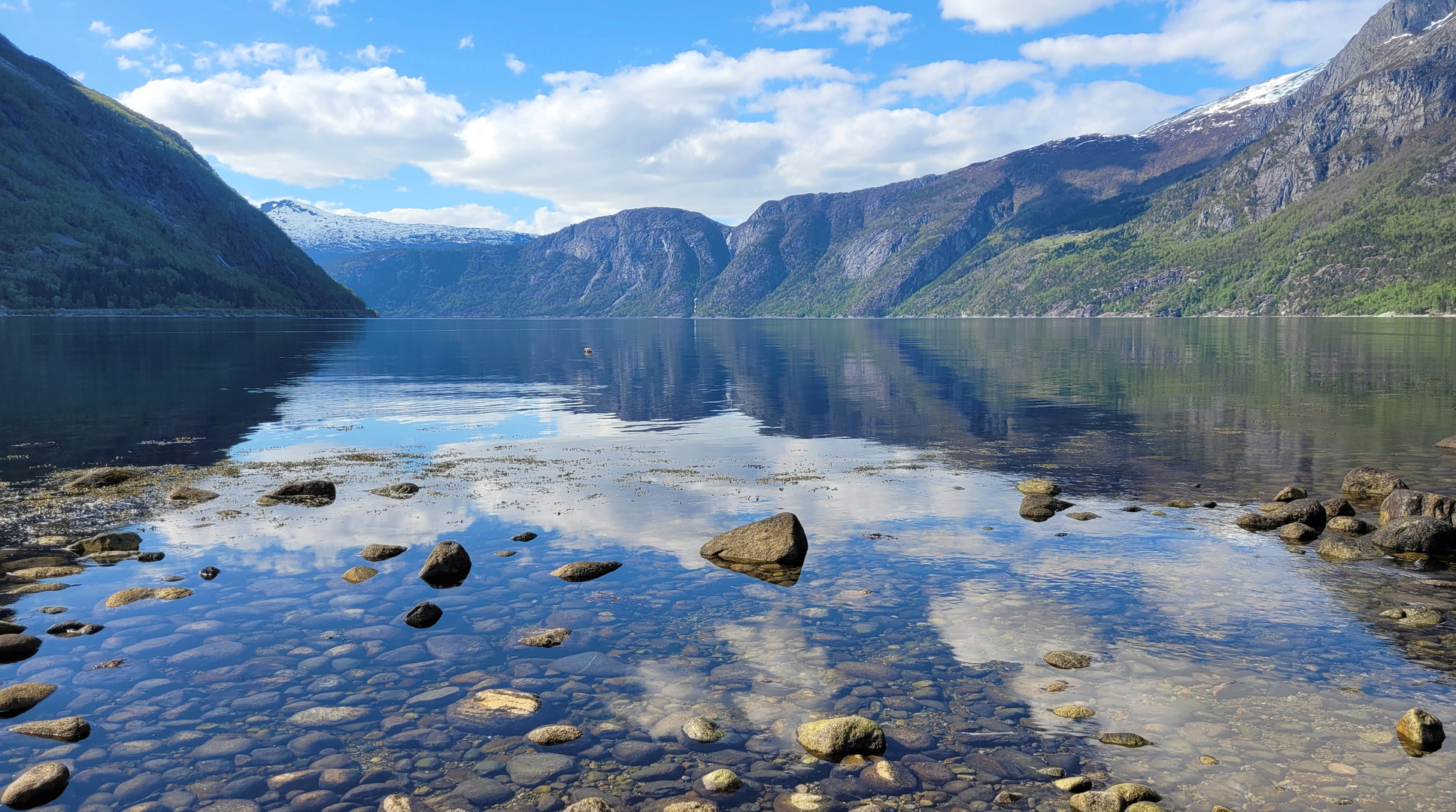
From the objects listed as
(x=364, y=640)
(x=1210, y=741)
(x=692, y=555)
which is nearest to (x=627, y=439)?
A: (x=692, y=555)

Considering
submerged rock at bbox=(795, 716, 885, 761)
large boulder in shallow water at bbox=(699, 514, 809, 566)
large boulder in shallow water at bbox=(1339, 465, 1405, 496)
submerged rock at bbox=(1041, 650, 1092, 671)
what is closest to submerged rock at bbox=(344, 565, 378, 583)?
large boulder in shallow water at bbox=(699, 514, 809, 566)

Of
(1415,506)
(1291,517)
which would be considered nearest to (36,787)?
(1291,517)

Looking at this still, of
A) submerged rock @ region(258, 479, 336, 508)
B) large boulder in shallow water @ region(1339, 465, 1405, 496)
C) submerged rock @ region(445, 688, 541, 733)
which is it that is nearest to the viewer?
submerged rock @ region(445, 688, 541, 733)

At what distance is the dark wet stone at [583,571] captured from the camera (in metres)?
21.6

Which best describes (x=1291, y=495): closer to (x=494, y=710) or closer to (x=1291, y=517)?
(x=1291, y=517)

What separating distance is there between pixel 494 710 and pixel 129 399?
60226mm

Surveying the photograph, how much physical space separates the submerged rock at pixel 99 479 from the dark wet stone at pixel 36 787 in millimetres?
23940

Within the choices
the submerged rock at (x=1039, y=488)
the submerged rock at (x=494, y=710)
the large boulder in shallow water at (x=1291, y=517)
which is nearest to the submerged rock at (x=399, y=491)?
the submerged rock at (x=494, y=710)

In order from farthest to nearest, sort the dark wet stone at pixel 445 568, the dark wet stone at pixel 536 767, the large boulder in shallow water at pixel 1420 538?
the large boulder in shallow water at pixel 1420 538
the dark wet stone at pixel 445 568
the dark wet stone at pixel 536 767

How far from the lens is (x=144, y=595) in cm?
1980

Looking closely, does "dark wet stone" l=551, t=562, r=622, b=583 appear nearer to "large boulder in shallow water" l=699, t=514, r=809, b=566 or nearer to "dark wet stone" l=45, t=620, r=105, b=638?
"large boulder in shallow water" l=699, t=514, r=809, b=566

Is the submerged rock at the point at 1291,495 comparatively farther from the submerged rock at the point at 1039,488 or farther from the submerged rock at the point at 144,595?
the submerged rock at the point at 144,595

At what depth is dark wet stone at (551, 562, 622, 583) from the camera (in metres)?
21.6

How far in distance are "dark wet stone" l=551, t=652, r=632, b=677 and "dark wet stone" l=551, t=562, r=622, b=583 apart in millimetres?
5071
